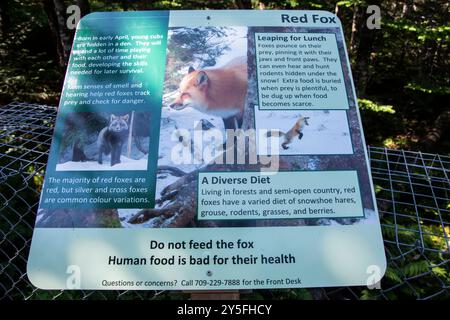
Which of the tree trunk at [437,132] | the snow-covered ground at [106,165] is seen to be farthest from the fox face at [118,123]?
the tree trunk at [437,132]

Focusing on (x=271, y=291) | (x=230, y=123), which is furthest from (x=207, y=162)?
(x=271, y=291)

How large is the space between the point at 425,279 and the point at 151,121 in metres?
2.13

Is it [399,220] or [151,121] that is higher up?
[151,121]

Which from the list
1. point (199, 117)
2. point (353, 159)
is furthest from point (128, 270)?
point (353, 159)

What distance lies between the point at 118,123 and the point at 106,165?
0.18m

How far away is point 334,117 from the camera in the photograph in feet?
4.57

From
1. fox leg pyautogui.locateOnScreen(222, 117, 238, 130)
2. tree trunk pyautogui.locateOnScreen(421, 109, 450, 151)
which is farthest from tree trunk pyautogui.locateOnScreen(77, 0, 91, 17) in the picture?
tree trunk pyautogui.locateOnScreen(421, 109, 450, 151)

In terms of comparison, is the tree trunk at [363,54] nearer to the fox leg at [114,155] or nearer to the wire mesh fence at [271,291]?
the wire mesh fence at [271,291]

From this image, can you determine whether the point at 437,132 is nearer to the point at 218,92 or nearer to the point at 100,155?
the point at 218,92

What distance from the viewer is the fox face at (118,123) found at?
52.8 inches

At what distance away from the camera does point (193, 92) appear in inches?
55.4

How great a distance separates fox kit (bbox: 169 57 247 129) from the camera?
1.37m
